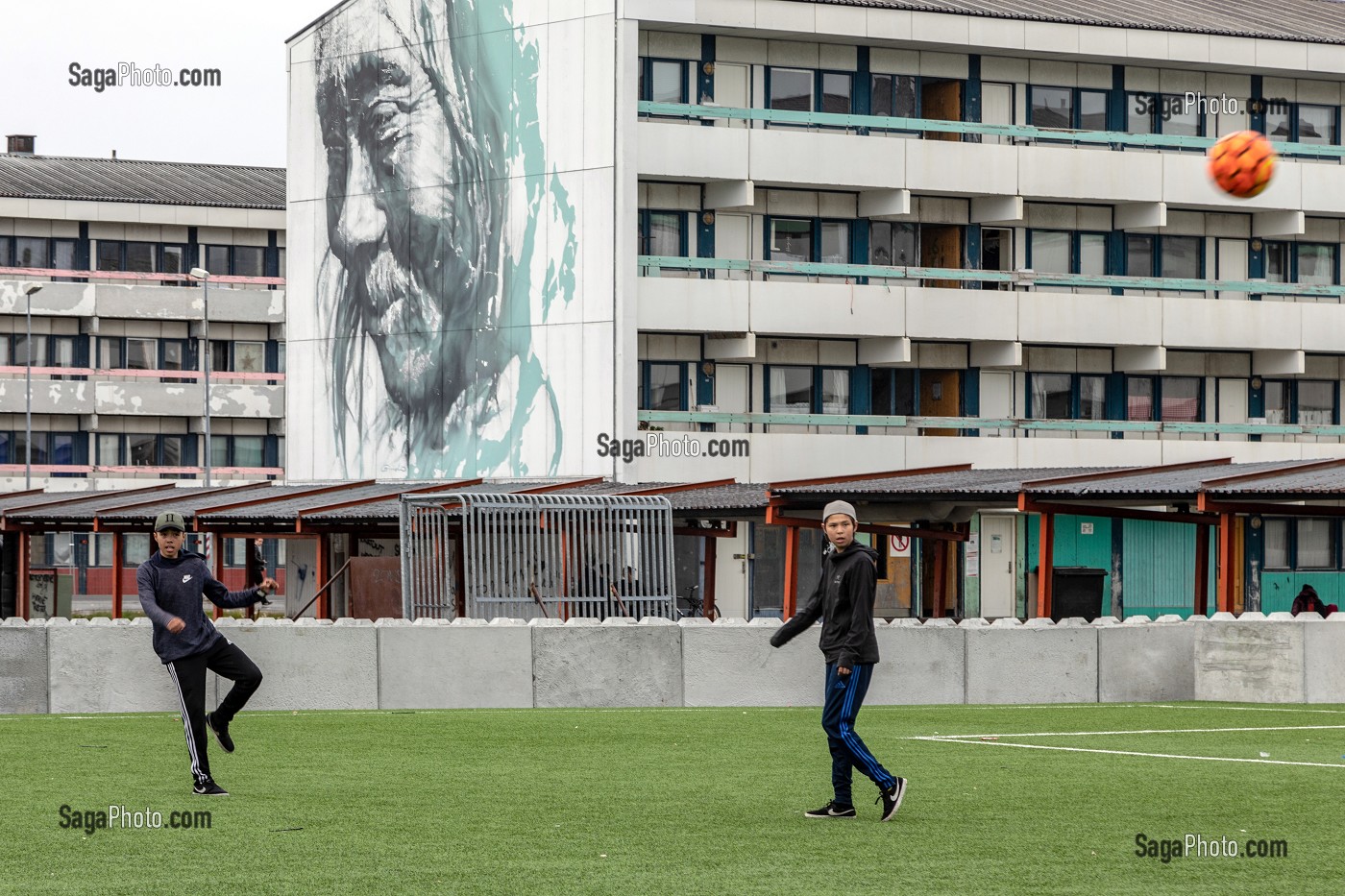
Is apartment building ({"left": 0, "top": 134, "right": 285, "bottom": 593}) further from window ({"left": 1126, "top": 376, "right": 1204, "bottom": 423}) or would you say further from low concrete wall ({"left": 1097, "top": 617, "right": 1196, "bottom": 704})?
low concrete wall ({"left": 1097, "top": 617, "right": 1196, "bottom": 704})

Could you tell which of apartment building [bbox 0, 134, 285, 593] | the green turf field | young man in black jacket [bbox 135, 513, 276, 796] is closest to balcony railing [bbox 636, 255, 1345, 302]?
the green turf field

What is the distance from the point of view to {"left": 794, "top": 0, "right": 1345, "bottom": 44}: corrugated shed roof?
46.9 metres

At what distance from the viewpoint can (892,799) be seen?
11.5 meters

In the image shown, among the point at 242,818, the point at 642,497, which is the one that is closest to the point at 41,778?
the point at 242,818

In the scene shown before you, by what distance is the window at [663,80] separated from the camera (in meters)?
45.7

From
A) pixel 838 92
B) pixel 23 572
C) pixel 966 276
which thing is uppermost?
pixel 838 92

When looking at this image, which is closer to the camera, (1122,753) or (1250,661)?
(1122,753)

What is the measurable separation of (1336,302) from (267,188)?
143ft

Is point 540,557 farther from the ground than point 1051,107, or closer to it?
closer to it

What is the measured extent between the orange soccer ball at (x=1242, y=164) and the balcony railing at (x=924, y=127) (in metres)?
29.2

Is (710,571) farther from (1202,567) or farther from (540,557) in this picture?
(540,557)

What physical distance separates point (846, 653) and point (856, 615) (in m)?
0.21

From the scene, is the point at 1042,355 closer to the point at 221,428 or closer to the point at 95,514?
the point at 95,514

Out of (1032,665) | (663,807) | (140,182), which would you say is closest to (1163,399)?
(1032,665)
